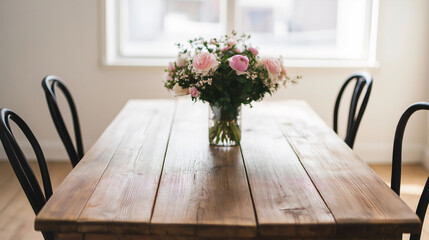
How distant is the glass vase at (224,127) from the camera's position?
1972 mm

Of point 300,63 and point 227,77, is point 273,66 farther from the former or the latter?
point 300,63

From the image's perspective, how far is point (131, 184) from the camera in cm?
156

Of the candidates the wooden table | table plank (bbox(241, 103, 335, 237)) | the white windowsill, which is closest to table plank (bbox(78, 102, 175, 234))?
the wooden table

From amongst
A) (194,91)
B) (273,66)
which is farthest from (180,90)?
(273,66)

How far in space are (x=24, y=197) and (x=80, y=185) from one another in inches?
71.1

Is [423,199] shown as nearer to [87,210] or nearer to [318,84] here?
[87,210]

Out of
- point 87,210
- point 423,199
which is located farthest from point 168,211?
point 423,199

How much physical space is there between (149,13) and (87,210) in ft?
9.00

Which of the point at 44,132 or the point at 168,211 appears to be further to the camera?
the point at 44,132

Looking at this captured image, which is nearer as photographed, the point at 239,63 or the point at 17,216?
the point at 239,63

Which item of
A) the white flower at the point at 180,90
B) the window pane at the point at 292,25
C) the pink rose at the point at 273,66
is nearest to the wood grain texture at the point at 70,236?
the white flower at the point at 180,90

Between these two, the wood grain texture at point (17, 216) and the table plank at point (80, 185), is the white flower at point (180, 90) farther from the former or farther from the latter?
the wood grain texture at point (17, 216)

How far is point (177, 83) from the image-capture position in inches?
76.0

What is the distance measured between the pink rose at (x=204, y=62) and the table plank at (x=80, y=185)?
44 cm
